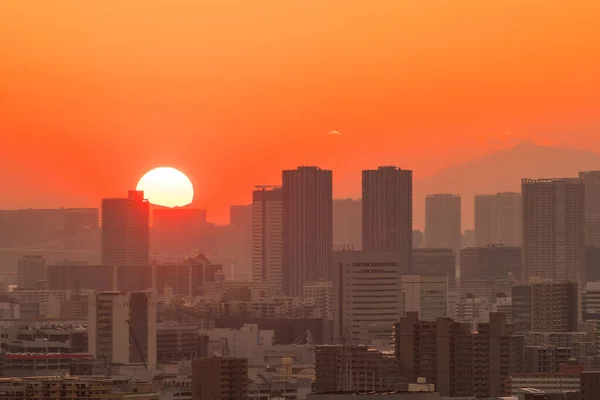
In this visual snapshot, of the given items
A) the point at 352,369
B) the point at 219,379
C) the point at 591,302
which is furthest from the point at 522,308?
the point at 219,379

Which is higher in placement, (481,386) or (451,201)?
(451,201)

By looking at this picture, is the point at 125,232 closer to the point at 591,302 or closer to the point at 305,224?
the point at 305,224

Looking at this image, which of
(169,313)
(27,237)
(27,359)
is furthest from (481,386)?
(27,237)

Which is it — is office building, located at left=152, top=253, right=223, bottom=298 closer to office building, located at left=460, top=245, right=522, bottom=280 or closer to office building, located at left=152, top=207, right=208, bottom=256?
office building, located at left=152, top=207, right=208, bottom=256

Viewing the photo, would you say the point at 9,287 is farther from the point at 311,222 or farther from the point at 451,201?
the point at 451,201

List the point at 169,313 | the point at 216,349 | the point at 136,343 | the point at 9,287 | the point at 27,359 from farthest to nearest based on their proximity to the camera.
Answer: the point at 9,287 → the point at 169,313 → the point at 216,349 → the point at 136,343 → the point at 27,359

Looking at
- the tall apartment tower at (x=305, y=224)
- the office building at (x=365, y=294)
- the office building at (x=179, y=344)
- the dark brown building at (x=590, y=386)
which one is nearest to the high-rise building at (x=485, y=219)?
the tall apartment tower at (x=305, y=224)

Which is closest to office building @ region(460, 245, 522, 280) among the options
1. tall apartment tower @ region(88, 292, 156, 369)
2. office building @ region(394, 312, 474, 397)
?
tall apartment tower @ region(88, 292, 156, 369)
